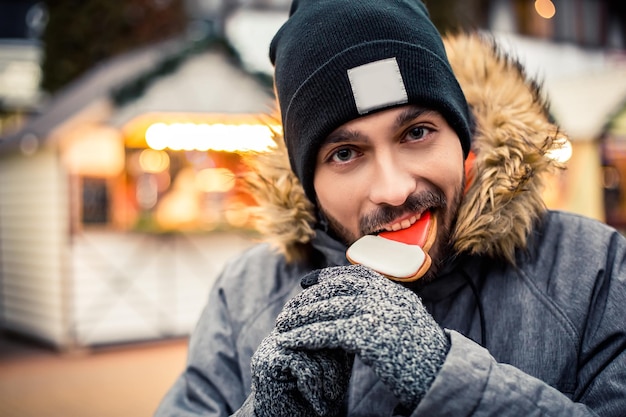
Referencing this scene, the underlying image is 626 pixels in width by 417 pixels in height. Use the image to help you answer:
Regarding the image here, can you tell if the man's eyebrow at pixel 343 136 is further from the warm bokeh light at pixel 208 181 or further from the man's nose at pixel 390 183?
the warm bokeh light at pixel 208 181

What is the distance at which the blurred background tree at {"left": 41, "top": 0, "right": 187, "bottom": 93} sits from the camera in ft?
46.3

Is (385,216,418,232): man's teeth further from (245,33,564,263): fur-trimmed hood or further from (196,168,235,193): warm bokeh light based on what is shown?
(196,168,235,193): warm bokeh light

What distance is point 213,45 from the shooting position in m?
8.27

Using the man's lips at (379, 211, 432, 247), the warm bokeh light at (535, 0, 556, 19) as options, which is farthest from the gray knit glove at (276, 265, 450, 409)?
the warm bokeh light at (535, 0, 556, 19)

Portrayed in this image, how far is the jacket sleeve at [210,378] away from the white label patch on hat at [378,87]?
2.33ft

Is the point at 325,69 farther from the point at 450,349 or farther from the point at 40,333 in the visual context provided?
the point at 40,333

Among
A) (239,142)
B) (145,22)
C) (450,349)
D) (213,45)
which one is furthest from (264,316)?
(145,22)

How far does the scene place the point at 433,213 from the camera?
59.0 inches

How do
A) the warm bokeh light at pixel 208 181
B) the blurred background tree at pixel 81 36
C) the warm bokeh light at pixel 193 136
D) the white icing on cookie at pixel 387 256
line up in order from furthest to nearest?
1. the blurred background tree at pixel 81 36
2. the warm bokeh light at pixel 208 181
3. the warm bokeh light at pixel 193 136
4. the white icing on cookie at pixel 387 256

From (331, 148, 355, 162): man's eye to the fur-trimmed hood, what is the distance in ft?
0.81

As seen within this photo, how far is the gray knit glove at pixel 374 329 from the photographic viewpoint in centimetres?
118

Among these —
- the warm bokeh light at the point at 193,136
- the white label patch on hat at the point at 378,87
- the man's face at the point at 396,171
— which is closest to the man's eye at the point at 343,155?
the man's face at the point at 396,171

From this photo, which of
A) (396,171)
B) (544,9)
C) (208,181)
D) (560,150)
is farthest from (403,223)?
(544,9)

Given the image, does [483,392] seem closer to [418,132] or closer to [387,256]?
[387,256]
